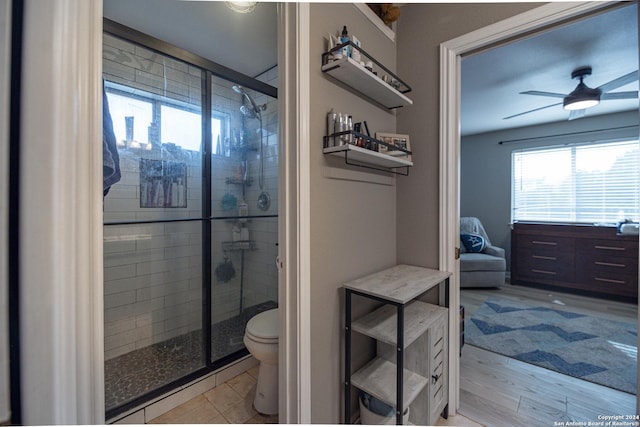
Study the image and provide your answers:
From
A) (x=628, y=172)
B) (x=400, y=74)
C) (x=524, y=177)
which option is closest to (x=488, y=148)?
(x=524, y=177)

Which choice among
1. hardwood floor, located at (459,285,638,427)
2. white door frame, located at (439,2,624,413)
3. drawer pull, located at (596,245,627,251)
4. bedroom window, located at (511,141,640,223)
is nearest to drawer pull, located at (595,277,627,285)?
drawer pull, located at (596,245,627,251)

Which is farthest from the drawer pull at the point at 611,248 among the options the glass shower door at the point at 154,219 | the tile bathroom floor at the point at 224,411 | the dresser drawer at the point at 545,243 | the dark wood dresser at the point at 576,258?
the glass shower door at the point at 154,219

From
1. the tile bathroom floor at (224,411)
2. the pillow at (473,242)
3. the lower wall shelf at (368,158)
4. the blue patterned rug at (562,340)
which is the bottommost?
the tile bathroom floor at (224,411)

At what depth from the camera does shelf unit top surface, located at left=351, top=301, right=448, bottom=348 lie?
3.79 feet

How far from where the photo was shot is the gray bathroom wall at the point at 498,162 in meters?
3.55

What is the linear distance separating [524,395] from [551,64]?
2.74 metres

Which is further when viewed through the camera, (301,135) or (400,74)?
(400,74)

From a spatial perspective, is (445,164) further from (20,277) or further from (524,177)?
(524,177)

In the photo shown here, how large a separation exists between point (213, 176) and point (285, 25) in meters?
1.36

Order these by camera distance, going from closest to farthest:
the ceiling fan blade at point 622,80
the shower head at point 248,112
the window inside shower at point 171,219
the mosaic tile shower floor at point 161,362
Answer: the mosaic tile shower floor at point 161,362, the window inside shower at point 171,219, the ceiling fan blade at point 622,80, the shower head at point 248,112

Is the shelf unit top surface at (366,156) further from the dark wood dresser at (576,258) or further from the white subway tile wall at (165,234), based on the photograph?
the dark wood dresser at (576,258)

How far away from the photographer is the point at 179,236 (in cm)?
210

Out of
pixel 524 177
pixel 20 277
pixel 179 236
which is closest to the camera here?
pixel 20 277

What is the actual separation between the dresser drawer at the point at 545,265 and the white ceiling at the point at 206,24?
14.3ft
